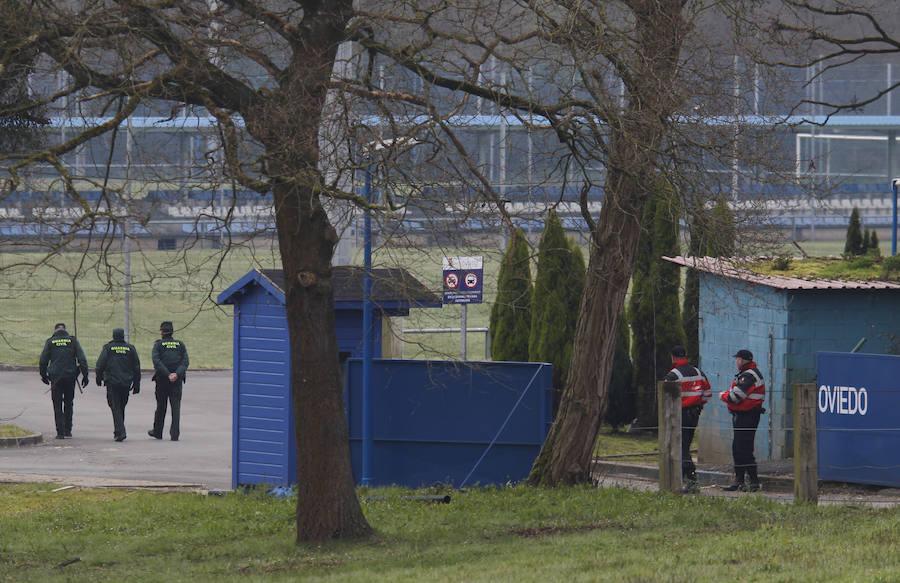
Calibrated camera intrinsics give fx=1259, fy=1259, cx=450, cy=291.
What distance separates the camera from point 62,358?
20938 millimetres

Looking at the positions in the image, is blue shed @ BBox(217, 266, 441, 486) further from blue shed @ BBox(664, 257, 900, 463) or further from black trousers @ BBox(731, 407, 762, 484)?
blue shed @ BBox(664, 257, 900, 463)

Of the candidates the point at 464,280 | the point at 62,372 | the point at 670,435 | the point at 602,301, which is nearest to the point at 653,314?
the point at 464,280

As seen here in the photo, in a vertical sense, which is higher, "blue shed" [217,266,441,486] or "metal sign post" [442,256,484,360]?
"metal sign post" [442,256,484,360]

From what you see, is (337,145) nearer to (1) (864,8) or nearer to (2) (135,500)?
(2) (135,500)

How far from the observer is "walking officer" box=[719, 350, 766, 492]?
48.7 ft

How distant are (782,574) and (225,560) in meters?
4.90

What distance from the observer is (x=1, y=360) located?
33.5m

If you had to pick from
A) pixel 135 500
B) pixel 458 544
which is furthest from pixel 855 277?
pixel 135 500

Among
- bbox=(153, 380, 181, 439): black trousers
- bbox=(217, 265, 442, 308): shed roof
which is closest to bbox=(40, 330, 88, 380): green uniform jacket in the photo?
bbox=(153, 380, 181, 439): black trousers

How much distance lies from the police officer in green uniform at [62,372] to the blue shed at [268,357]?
5119 mm

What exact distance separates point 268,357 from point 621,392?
25.4 ft

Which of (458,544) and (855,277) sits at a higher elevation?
(855,277)

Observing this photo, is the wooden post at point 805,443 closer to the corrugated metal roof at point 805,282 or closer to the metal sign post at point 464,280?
the corrugated metal roof at point 805,282

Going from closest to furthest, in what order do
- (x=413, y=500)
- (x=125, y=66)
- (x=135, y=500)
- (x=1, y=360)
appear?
(x=125, y=66)
(x=413, y=500)
(x=135, y=500)
(x=1, y=360)
